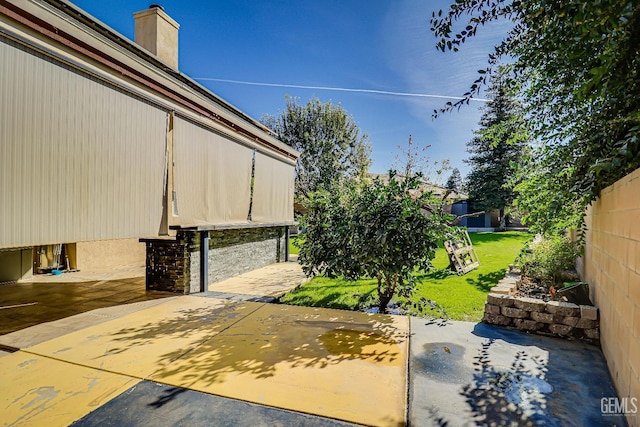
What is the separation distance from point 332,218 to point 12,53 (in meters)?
4.35

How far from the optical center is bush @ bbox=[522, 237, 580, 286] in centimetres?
562

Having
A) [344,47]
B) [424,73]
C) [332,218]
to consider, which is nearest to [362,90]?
Answer: [344,47]

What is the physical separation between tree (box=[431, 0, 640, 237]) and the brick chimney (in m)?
6.93

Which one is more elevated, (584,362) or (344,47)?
(344,47)

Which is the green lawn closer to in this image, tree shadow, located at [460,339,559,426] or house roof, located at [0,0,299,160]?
tree shadow, located at [460,339,559,426]

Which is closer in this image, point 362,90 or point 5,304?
point 5,304

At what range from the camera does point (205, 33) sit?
942 cm

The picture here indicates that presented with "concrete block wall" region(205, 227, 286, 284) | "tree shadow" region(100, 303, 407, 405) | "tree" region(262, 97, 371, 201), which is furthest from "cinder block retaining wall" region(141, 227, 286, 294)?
"tree" region(262, 97, 371, 201)

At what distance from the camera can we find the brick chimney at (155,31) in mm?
7012

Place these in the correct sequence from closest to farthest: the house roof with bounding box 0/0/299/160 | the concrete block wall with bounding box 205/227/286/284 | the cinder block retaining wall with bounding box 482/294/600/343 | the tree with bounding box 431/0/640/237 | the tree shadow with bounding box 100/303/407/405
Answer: the tree with bounding box 431/0/640/237, the house roof with bounding box 0/0/299/160, the tree shadow with bounding box 100/303/407/405, the cinder block retaining wall with bounding box 482/294/600/343, the concrete block wall with bounding box 205/227/286/284

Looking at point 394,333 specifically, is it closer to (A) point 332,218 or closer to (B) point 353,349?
(B) point 353,349

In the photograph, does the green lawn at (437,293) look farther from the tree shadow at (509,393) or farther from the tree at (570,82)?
the tree at (570,82)

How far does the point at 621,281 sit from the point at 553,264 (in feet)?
11.5

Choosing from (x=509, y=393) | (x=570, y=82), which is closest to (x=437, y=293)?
(x=509, y=393)
